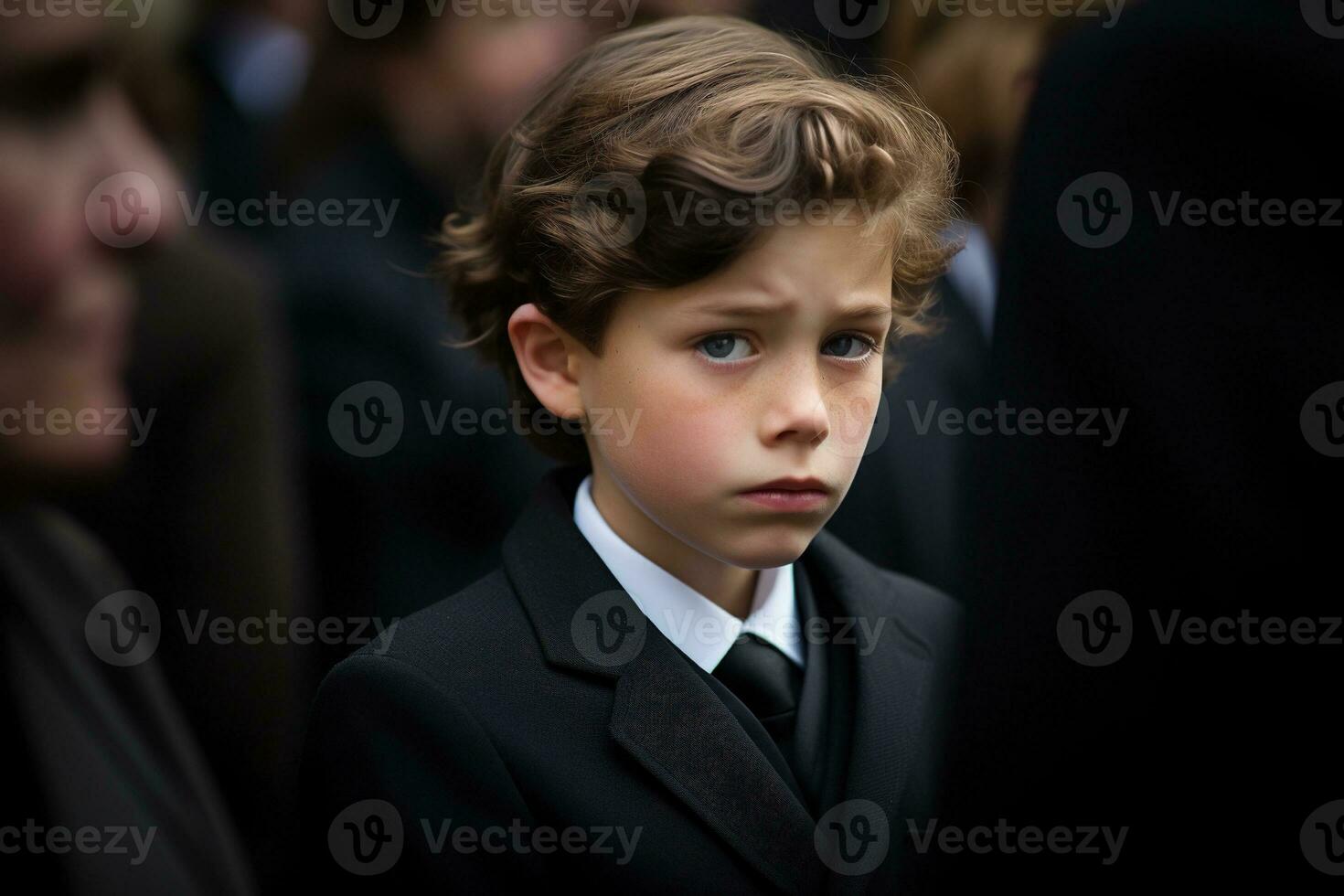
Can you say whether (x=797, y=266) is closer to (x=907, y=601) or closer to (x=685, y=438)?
(x=685, y=438)

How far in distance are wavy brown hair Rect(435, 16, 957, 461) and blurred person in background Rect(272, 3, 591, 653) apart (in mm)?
1047

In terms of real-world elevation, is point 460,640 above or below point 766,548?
below

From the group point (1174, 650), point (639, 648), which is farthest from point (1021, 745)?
point (639, 648)

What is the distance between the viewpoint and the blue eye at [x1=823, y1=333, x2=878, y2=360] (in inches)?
65.5

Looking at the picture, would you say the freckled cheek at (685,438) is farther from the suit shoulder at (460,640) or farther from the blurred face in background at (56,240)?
the blurred face in background at (56,240)

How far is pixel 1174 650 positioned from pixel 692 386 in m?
0.62

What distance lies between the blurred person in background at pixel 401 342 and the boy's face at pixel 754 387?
129 cm

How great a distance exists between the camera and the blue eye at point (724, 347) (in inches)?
63.2

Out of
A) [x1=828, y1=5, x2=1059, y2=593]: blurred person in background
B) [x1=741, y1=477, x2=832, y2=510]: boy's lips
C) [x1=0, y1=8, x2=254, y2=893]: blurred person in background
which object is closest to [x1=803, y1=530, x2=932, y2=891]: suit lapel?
[x1=828, y1=5, x2=1059, y2=593]: blurred person in background

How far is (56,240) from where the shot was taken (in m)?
1.68

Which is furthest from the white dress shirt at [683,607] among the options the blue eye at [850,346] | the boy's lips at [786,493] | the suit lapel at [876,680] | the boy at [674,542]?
the blue eye at [850,346]

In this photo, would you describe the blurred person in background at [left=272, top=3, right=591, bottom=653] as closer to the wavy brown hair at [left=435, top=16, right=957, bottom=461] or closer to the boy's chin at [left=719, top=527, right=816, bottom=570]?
the wavy brown hair at [left=435, top=16, right=957, bottom=461]

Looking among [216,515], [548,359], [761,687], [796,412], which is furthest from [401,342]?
[796,412]

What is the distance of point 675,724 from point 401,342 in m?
1.62
